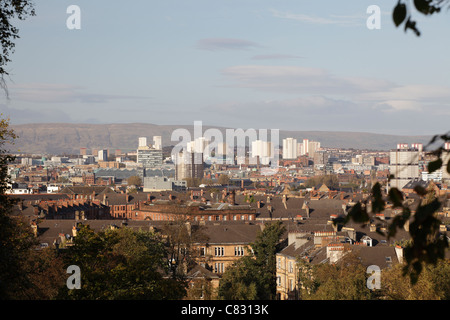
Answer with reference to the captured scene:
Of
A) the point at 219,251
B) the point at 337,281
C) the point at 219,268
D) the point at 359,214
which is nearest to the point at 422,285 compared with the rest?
the point at 337,281

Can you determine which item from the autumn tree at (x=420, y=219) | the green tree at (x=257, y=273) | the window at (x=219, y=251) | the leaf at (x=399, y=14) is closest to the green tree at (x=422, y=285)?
the green tree at (x=257, y=273)

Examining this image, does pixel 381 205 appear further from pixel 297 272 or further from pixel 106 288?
pixel 297 272

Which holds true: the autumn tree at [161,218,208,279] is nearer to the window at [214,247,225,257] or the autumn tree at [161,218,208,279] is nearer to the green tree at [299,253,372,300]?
the window at [214,247,225,257]

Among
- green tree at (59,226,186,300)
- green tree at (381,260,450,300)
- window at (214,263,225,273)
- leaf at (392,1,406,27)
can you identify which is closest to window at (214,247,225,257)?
window at (214,263,225,273)

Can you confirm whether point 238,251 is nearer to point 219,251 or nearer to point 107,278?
point 219,251

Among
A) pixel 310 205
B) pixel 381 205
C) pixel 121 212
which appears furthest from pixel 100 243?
pixel 121 212

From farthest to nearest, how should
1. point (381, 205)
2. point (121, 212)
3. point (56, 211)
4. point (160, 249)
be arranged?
point (121, 212)
point (56, 211)
point (160, 249)
point (381, 205)
